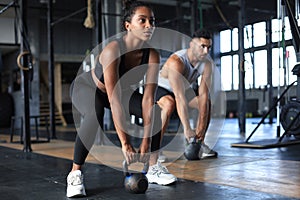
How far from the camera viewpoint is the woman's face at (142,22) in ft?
5.72

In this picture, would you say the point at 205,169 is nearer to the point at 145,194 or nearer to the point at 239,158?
the point at 239,158

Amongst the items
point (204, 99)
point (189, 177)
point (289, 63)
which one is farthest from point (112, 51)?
point (289, 63)

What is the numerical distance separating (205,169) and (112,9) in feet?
21.6

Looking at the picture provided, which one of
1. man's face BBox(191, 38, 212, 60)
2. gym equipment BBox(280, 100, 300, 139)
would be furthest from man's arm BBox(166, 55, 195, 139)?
gym equipment BBox(280, 100, 300, 139)

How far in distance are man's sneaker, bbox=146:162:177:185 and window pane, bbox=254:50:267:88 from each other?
9.02 metres

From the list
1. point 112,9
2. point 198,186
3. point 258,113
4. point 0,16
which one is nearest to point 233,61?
point 258,113

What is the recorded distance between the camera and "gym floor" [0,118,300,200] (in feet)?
5.81

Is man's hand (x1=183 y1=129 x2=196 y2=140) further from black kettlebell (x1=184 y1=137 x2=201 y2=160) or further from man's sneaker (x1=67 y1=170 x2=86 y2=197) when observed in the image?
man's sneaker (x1=67 y1=170 x2=86 y2=197)

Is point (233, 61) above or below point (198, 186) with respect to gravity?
above

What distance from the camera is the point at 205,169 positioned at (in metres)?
2.45

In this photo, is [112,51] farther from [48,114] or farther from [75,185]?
[48,114]

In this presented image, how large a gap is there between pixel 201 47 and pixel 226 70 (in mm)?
10481

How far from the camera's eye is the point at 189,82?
2.89 meters

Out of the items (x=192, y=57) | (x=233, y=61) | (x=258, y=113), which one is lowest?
(x=258, y=113)
